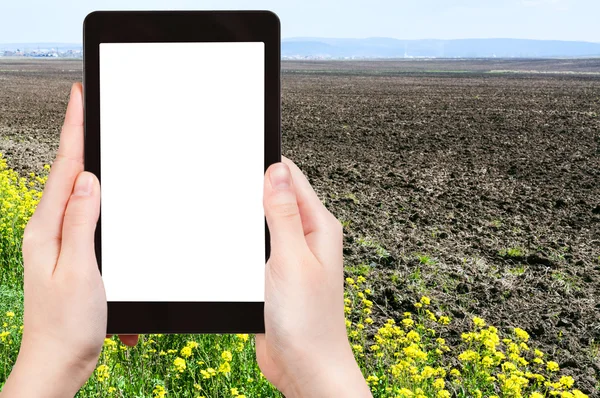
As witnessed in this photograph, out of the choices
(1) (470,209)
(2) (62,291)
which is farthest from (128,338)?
(1) (470,209)

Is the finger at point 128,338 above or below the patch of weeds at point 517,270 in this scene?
above

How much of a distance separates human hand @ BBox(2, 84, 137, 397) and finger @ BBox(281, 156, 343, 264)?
0.52 meters

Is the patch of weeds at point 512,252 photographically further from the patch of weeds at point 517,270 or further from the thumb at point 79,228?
the thumb at point 79,228

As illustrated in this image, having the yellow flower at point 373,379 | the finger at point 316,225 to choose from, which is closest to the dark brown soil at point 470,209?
the yellow flower at point 373,379

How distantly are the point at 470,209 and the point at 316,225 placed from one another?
27.1ft

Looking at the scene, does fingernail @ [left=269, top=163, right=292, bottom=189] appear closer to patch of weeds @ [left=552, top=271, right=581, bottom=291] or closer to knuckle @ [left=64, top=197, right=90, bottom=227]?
knuckle @ [left=64, top=197, right=90, bottom=227]

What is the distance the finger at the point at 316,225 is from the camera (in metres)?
1.67

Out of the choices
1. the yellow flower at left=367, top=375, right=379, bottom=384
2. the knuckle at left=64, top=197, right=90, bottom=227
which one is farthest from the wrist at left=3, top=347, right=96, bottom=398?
the yellow flower at left=367, top=375, right=379, bottom=384

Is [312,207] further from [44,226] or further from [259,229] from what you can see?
[44,226]

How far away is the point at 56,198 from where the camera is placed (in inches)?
63.2

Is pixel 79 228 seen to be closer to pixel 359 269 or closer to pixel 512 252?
pixel 359 269

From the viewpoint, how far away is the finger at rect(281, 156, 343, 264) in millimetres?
1671

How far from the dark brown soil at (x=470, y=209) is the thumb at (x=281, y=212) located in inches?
167

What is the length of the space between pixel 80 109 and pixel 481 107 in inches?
1054
